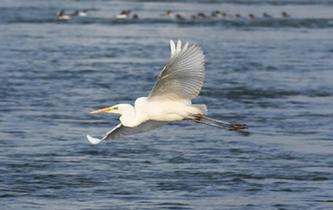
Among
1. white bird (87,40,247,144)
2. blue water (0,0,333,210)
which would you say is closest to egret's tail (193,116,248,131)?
white bird (87,40,247,144)

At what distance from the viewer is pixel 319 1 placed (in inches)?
3056

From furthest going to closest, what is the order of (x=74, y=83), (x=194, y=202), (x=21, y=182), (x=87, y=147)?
(x=74, y=83)
(x=87, y=147)
(x=21, y=182)
(x=194, y=202)

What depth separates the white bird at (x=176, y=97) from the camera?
39.4 ft

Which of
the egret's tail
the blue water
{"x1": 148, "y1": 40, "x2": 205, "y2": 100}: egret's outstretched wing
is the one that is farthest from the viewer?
the blue water

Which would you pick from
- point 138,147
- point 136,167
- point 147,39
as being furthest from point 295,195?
point 147,39

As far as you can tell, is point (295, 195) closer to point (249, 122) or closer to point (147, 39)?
point (249, 122)

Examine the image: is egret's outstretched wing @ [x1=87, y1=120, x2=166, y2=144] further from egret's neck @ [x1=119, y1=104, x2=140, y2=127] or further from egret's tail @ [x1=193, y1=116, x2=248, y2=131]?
egret's tail @ [x1=193, y1=116, x2=248, y2=131]

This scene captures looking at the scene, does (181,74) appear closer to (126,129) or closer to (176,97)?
(176,97)

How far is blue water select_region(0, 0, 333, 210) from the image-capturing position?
1431cm

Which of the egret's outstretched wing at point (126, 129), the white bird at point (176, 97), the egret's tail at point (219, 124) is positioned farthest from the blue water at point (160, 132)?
the white bird at point (176, 97)

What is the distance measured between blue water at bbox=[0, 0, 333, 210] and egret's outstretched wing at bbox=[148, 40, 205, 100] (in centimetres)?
153

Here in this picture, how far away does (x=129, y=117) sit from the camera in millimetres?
12758

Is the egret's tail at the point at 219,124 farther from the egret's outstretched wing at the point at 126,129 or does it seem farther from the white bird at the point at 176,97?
the egret's outstretched wing at the point at 126,129

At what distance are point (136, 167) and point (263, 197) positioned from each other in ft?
7.51
